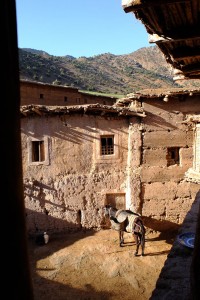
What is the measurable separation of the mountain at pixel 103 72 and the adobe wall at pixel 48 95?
1377 centimetres

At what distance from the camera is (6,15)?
1.21 metres

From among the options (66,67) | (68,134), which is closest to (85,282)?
(68,134)

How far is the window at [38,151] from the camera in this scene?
14820 millimetres

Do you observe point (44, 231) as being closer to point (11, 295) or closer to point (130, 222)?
point (130, 222)

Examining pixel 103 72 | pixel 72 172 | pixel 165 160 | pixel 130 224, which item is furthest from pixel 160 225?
pixel 103 72

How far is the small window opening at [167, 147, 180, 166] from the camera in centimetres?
1473

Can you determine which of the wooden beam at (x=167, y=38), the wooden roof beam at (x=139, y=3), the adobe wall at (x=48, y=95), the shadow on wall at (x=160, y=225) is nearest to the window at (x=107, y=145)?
the shadow on wall at (x=160, y=225)

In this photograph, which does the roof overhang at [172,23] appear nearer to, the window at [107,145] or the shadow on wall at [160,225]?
the window at [107,145]

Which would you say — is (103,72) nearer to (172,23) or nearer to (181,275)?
(172,23)

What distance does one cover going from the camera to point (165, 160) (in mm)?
14594

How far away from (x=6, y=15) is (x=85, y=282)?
11.3 m

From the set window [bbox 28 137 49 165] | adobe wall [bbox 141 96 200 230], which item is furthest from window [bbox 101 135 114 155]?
window [bbox 28 137 49 165]

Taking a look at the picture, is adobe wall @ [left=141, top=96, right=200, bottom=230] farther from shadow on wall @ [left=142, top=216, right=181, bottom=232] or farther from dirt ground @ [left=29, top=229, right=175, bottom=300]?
dirt ground @ [left=29, top=229, right=175, bottom=300]

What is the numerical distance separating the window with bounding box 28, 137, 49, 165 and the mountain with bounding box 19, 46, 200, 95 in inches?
876
